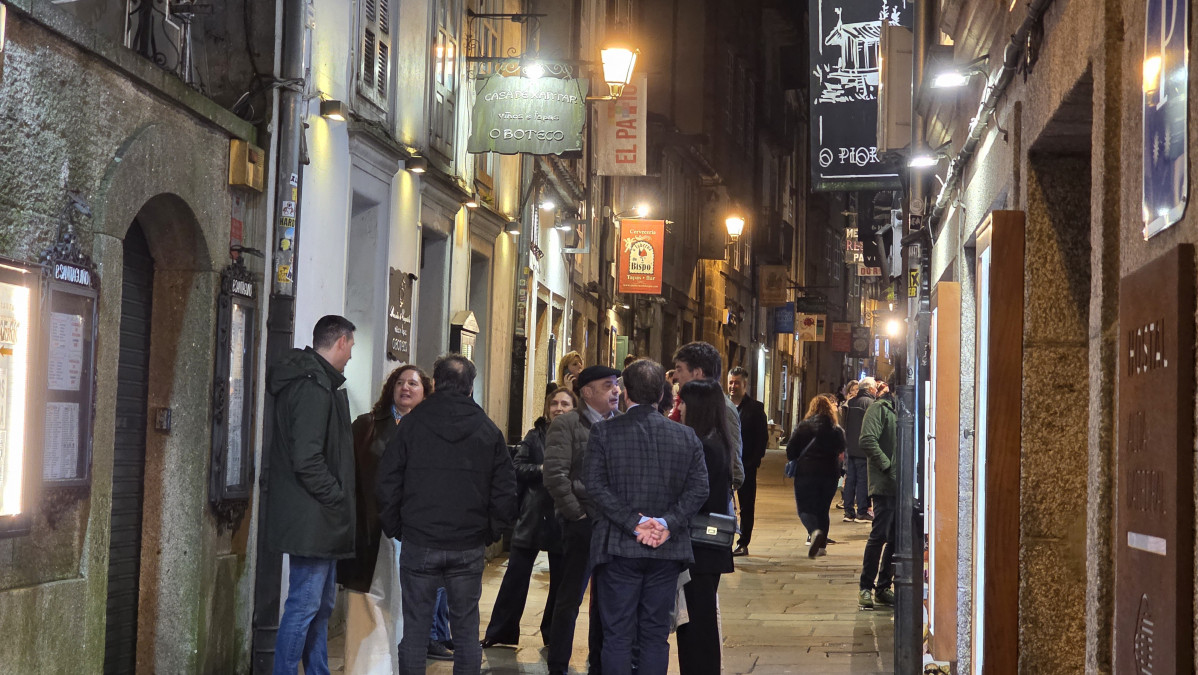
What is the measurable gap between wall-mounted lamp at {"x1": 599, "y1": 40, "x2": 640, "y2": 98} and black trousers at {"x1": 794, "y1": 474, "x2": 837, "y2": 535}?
458 centimetres

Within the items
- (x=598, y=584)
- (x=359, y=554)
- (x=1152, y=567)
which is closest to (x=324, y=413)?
(x=359, y=554)

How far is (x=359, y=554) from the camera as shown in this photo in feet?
26.8

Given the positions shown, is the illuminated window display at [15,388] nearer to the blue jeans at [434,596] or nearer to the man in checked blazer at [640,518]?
the blue jeans at [434,596]

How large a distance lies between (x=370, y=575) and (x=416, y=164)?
5585 millimetres

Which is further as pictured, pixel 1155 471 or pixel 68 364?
pixel 68 364

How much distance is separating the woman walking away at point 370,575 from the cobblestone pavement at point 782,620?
1093 millimetres

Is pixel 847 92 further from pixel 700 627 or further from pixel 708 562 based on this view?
pixel 700 627

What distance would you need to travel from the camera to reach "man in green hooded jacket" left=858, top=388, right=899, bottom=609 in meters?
12.7

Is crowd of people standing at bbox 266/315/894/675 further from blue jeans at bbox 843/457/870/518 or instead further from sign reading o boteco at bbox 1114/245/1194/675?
blue jeans at bbox 843/457/870/518

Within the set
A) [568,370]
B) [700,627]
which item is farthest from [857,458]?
[700,627]

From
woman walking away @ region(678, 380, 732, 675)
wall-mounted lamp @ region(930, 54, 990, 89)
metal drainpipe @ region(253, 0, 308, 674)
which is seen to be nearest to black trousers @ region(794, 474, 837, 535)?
metal drainpipe @ region(253, 0, 308, 674)

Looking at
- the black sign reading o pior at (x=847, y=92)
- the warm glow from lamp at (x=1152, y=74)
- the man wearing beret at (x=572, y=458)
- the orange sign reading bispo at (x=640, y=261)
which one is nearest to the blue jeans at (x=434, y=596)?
the man wearing beret at (x=572, y=458)

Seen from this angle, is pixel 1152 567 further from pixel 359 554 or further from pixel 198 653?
pixel 198 653

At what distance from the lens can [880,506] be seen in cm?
1300
